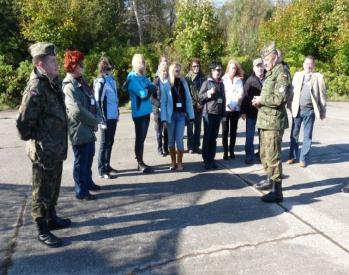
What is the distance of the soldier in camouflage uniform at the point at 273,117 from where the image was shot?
521 cm

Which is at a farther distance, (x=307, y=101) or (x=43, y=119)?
(x=307, y=101)

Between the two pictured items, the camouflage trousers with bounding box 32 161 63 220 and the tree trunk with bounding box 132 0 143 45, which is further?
the tree trunk with bounding box 132 0 143 45

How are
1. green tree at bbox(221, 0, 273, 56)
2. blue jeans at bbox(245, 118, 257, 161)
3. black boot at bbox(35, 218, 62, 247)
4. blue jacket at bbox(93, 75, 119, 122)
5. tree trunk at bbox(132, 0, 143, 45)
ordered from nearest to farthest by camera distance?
black boot at bbox(35, 218, 62, 247) → blue jacket at bbox(93, 75, 119, 122) → blue jeans at bbox(245, 118, 257, 161) → tree trunk at bbox(132, 0, 143, 45) → green tree at bbox(221, 0, 273, 56)

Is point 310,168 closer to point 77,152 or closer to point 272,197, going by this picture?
point 272,197

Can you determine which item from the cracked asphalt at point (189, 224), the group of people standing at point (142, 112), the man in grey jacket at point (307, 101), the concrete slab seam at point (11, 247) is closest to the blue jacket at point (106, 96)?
the group of people standing at point (142, 112)

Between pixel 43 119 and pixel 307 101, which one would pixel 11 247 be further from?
pixel 307 101

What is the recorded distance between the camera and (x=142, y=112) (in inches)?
255

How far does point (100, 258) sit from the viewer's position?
3932 millimetres

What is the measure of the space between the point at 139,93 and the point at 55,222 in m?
2.61

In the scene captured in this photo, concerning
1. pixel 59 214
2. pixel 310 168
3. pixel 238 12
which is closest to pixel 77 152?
pixel 59 214

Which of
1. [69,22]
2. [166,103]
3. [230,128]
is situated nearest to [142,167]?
[166,103]

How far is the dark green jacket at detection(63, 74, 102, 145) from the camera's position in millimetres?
4930

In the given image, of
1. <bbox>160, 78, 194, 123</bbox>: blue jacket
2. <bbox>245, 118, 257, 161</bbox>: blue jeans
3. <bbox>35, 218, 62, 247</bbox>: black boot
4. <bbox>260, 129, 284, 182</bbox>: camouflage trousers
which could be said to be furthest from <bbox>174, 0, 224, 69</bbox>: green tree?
<bbox>35, 218, 62, 247</bbox>: black boot

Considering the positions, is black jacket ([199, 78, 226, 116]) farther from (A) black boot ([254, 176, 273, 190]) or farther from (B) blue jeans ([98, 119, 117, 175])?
(B) blue jeans ([98, 119, 117, 175])
